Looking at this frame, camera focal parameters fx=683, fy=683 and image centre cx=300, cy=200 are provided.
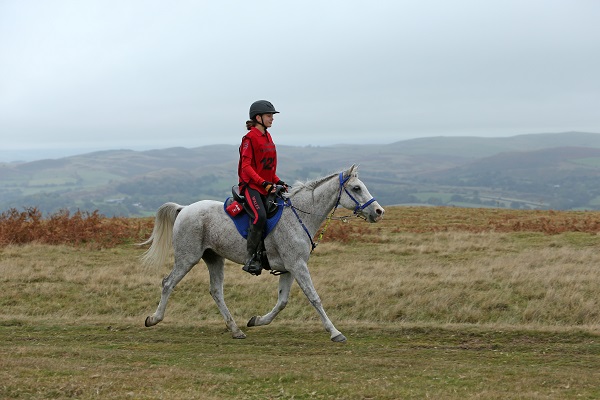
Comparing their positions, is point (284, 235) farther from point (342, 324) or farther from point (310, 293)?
point (342, 324)

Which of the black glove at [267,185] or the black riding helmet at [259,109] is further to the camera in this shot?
the black riding helmet at [259,109]


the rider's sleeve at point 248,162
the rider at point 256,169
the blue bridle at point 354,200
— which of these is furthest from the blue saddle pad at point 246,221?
the blue bridle at point 354,200

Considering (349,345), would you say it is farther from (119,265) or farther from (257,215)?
(119,265)

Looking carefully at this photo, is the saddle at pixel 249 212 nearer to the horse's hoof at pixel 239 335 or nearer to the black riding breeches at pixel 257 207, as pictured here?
the black riding breeches at pixel 257 207

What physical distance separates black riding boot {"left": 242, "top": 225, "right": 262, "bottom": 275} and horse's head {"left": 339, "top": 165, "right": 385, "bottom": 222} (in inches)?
63.5

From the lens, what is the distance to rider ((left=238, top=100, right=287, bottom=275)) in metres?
11.9

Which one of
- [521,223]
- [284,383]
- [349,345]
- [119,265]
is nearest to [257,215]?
[349,345]

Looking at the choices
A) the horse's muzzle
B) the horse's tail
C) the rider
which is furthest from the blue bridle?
the horse's tail

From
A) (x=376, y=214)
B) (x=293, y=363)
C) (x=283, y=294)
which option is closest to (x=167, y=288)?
(x=283, y=294)

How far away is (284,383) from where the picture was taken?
339 inches

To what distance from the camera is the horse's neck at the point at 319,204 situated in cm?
1215

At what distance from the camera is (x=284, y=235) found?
11.9 meters

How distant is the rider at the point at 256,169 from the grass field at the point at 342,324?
1.80 m

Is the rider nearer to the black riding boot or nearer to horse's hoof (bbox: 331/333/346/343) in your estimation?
the black riding boot
